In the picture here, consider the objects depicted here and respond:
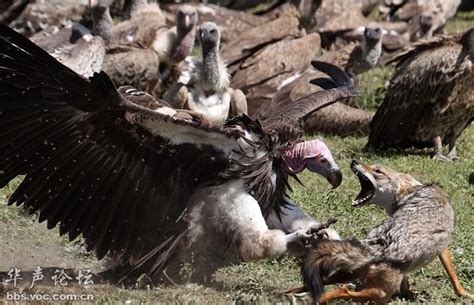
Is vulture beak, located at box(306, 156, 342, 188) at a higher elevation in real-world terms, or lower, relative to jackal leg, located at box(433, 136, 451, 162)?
higher

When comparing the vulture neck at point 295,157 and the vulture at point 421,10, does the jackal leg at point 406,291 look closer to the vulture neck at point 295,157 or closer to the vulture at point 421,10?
the vulture neck at point 295,157

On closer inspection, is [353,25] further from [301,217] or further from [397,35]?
[301,217]

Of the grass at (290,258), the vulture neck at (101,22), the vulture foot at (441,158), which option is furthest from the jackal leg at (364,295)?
the vulture neck at (101,22)

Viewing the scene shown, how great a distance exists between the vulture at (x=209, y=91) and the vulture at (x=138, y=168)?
3.52m

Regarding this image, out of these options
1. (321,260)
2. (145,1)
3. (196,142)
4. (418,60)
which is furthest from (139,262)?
(145,1)

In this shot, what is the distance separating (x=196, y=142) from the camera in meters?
6.20

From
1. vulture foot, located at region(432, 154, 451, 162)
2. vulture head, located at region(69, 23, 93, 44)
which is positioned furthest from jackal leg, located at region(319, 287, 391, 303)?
vulture head, located at region(69, 23, 93, 44)

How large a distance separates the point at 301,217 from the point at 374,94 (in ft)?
19.5

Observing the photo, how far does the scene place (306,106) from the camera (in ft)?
23.1

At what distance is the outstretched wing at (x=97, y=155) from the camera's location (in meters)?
5.83

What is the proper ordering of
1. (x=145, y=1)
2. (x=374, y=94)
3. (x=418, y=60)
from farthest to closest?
(x=145, y=1) → (x=374, y=94) → (x=418, y=60)

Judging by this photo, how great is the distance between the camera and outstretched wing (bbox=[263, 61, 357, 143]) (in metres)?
6.56

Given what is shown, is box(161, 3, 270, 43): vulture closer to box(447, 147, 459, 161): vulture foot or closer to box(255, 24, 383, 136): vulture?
box(255, 24, 383, 136): vulture

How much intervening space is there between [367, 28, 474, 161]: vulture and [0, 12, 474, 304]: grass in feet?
1.13
